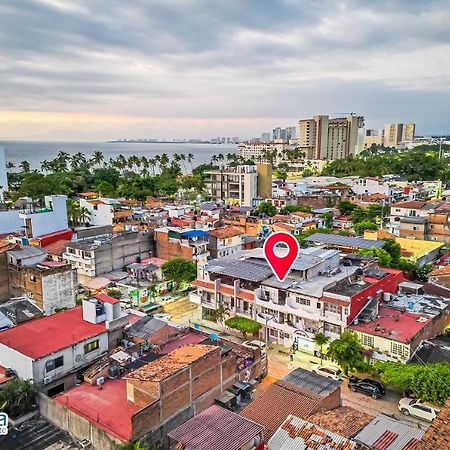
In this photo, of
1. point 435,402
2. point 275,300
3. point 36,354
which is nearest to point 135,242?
point 275,300

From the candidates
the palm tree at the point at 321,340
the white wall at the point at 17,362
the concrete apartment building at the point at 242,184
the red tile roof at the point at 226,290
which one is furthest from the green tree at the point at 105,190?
the palm tree at the point at 321,340

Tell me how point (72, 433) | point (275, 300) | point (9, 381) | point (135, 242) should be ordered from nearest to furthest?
point (72, 433) → point (9, 381) → point (275, 300) → point (135, 242)

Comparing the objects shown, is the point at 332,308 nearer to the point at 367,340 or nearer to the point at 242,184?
the point at 367,340

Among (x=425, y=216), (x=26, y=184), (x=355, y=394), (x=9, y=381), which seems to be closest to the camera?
(x=9, y=381)

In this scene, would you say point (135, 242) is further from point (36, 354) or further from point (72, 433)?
point (72, 433)

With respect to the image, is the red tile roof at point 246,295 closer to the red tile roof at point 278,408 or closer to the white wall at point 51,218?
the red tile roof at point 278,408

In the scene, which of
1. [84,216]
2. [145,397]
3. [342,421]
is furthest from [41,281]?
[84,216]

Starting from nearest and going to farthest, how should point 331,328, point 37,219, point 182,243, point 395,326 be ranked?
point 395,326 < point 331,328 < point 182,243 < point 37,219
